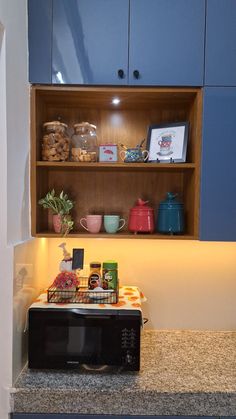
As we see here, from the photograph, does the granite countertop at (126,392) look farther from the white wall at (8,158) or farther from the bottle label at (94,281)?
the bottle label at (94,281)

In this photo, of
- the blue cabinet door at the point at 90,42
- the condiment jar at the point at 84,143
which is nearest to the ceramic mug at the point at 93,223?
the condiment jar at the point at 84,143

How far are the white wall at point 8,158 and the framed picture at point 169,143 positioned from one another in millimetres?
654

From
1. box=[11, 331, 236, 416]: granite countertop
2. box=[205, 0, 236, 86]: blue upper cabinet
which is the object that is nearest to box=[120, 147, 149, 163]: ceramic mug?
box=[205, 0, 236, 86]: blue upper cabinet

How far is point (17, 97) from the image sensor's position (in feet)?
4.16

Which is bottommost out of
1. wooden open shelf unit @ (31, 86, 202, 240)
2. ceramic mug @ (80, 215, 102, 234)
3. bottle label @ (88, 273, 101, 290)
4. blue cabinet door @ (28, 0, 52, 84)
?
bottle label @ (88, 273, 101, 290)

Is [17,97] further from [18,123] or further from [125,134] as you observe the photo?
[125,134]

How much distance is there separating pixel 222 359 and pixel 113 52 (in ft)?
4.84

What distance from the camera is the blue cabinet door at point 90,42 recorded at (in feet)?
4.45

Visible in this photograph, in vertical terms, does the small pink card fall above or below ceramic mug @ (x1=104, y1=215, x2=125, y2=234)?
above

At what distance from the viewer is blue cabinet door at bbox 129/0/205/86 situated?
4.47 feet

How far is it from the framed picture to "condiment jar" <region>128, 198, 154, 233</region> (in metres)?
0.25

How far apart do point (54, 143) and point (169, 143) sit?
22.1 inches

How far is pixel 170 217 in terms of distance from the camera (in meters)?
1.53

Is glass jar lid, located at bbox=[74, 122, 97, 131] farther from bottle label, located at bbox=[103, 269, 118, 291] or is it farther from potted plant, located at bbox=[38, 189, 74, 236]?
bottle label, located at bbox=[103, 269, 118, 291]
